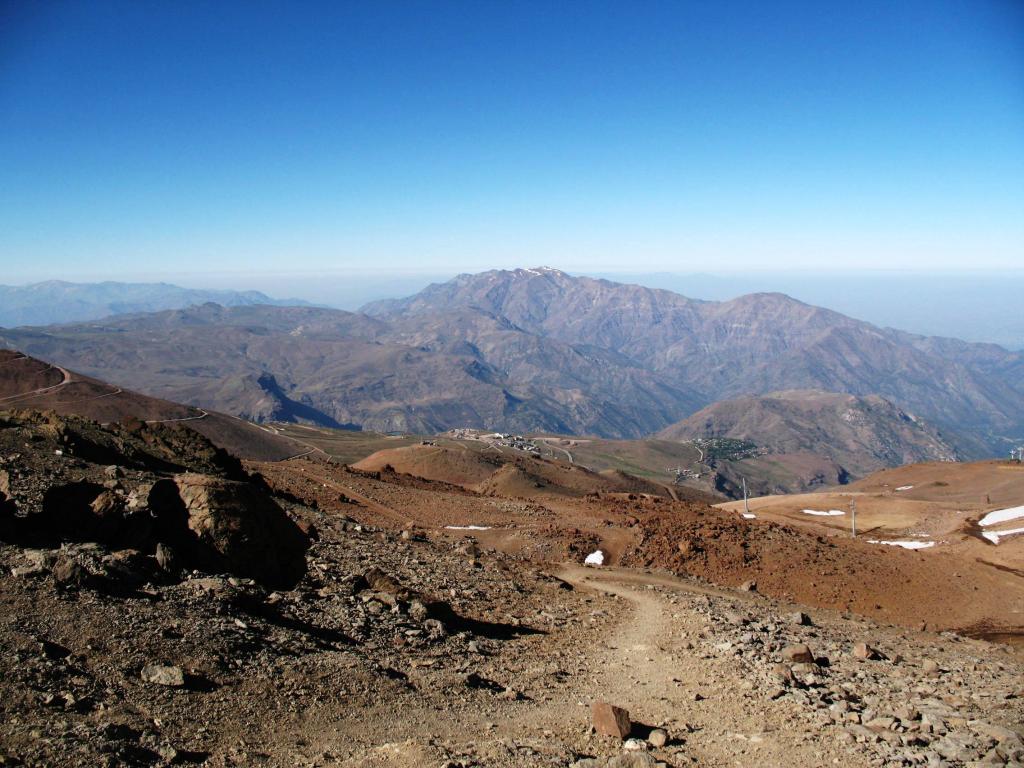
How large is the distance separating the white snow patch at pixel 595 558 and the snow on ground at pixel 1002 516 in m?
39.6

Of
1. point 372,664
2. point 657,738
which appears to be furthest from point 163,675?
point 657,738

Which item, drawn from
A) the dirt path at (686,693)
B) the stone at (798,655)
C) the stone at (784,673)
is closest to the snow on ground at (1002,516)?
the dirt path at (686,693)

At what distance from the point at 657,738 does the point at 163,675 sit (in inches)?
326

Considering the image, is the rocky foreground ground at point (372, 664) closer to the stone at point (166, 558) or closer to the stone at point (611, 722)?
the stone at point (166, 558)

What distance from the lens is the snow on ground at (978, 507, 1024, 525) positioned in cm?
5135

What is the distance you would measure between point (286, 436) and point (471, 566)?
458 feet

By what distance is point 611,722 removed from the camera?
443 inches

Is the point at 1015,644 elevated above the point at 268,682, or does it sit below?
below

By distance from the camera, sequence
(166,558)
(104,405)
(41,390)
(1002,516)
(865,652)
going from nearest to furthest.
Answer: (166,558), (865,652), (1002,516), (41,390), (104,405)

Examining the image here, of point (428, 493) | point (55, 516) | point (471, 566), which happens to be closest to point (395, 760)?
point (55, 516)

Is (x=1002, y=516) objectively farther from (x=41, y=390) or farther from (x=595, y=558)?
(x=41, y=390)

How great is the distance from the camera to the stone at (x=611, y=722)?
440 inches

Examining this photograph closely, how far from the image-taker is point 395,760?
31.0 feet

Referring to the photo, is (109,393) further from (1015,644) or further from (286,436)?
(1015,644)
